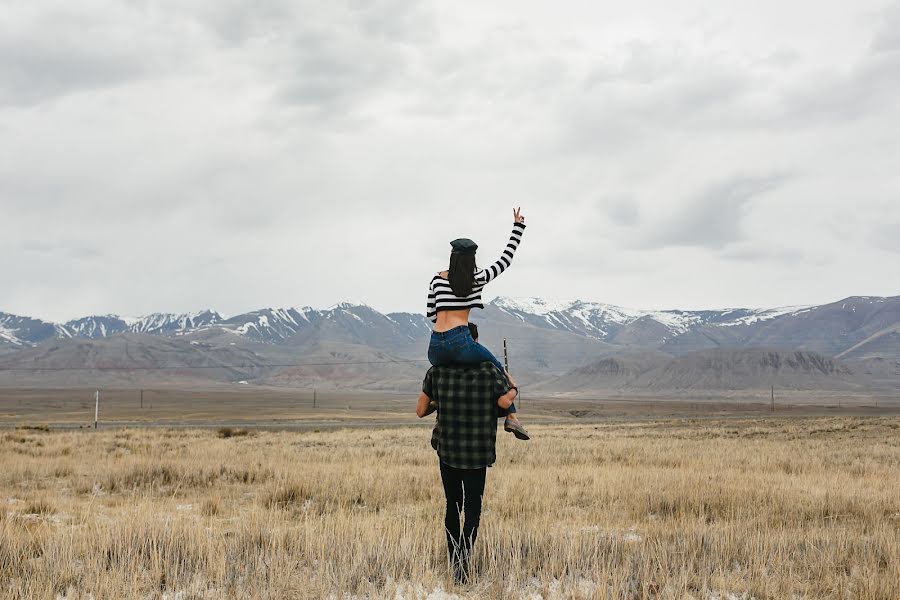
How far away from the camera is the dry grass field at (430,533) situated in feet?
15.4

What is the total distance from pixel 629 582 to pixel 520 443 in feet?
56.8

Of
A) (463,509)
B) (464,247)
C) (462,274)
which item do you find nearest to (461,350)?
(462,274)

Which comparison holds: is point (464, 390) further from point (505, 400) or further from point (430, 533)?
point (430, 533)

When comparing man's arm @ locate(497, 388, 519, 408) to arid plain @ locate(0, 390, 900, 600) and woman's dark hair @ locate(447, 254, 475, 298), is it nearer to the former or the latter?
woman's dark hair @ locate(447, 254, 475, 298)

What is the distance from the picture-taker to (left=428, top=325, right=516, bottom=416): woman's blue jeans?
4.82m

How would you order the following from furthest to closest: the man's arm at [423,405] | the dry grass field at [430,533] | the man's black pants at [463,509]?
the man's arm at [423,405], the man's black pants at [463,509], the dry grass field at [430,533]

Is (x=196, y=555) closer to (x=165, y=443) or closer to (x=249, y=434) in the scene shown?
(x=165, y=443)

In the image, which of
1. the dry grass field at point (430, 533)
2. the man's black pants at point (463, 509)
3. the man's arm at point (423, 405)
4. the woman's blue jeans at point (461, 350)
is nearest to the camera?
the dry grass field at point (430, 533)

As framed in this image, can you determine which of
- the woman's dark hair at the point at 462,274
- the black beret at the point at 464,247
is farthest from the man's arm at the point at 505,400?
the black beret at the point at 464,247

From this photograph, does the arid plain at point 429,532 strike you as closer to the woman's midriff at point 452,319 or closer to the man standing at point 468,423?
the man standing at point 468,423

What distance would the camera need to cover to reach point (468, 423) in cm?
485

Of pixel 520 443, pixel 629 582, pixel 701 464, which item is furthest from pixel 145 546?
pixel 520 443

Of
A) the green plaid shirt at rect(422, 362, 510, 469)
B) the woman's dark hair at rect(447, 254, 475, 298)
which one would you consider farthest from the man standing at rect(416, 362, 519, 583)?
the woman's dark hair at rect(447, 254, 475, 298)

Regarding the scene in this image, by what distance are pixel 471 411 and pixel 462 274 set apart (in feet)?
3.16
